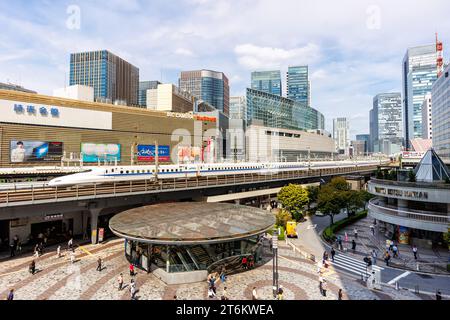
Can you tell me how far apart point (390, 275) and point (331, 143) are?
177226 millimetres

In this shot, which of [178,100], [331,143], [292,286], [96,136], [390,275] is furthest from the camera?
[331,143]

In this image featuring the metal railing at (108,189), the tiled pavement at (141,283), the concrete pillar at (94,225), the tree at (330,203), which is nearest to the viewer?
the tiled pavement at (141,283)

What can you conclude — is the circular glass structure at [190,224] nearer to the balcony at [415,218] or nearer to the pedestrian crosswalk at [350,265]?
the pedestrian crosswalk at [350,265]

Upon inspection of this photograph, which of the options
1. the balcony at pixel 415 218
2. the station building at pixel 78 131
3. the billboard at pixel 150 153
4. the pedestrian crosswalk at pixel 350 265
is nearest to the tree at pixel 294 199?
the balcony at pixel 415 218

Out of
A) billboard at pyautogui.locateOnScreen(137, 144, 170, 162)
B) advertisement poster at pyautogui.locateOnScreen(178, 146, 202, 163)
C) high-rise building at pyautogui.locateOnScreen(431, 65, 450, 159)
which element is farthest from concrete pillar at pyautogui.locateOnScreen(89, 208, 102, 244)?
high-rise building at pyautogui.locateOnScreen(431, 65, 450, 159)

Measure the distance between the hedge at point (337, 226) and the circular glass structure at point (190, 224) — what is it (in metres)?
13.5

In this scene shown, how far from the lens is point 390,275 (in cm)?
3031

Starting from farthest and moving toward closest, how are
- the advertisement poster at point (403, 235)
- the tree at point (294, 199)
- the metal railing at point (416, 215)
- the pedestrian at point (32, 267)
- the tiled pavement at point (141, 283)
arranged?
the tree at point (294, 199) < the advertisement poster at point (403, 235) < the metal railing at point (416, 215) < the pedestrian at point (32, 267) < the tiled pavement at point (141, 283)

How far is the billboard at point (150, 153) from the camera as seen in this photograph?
8519 cm

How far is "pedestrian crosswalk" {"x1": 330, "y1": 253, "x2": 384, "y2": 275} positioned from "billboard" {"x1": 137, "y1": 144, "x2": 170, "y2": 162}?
6482 centimetres

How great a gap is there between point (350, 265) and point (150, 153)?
223 feet

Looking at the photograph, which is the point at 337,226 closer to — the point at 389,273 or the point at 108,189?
the point at 389,273
